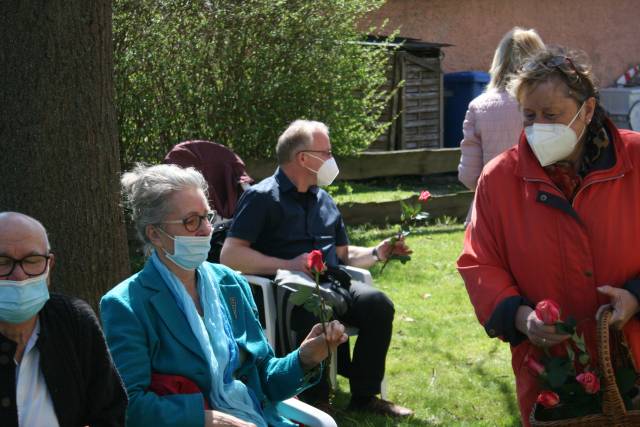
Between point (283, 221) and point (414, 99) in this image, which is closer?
point (283, 221)

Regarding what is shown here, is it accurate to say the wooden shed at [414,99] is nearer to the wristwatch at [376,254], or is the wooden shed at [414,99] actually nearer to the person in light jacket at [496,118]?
the person in light jacket at [496,118]

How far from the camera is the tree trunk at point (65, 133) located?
4203 mm

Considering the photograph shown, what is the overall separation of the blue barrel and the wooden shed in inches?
15.3

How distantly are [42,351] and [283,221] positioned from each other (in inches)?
99.9

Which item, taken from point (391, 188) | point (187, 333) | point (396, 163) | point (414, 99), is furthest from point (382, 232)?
point (187, 333)

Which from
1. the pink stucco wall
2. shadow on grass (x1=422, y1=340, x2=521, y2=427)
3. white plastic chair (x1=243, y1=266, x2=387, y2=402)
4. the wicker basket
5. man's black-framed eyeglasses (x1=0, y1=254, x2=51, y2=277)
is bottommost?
shadow on grass (x1=422, y1=340, x2=521, y2=427)

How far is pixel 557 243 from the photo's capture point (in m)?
3.21

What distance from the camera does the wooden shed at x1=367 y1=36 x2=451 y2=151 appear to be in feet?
49.1

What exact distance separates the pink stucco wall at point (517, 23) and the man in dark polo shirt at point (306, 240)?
10856mm

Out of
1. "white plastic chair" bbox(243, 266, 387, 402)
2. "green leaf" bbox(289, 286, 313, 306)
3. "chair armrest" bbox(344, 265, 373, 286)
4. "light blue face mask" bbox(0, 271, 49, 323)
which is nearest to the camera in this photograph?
"light blue face mask" bbox(0, 271, 49, 323)

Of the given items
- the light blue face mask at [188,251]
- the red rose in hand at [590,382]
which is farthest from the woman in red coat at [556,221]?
the light blue face mask at [188,251]

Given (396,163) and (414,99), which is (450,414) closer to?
(396,163)

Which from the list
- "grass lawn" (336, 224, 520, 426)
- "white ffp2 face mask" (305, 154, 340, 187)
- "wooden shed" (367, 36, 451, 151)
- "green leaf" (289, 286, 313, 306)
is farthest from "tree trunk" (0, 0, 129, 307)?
"wooden shed" (367, 36, 451, 151)

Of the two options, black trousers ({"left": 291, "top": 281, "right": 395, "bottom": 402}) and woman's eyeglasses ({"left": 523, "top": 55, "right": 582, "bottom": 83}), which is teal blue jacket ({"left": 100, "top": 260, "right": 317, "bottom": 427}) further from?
black trousers ({"left": 291, "top": 281, "right": 395, "bottom": 402})
